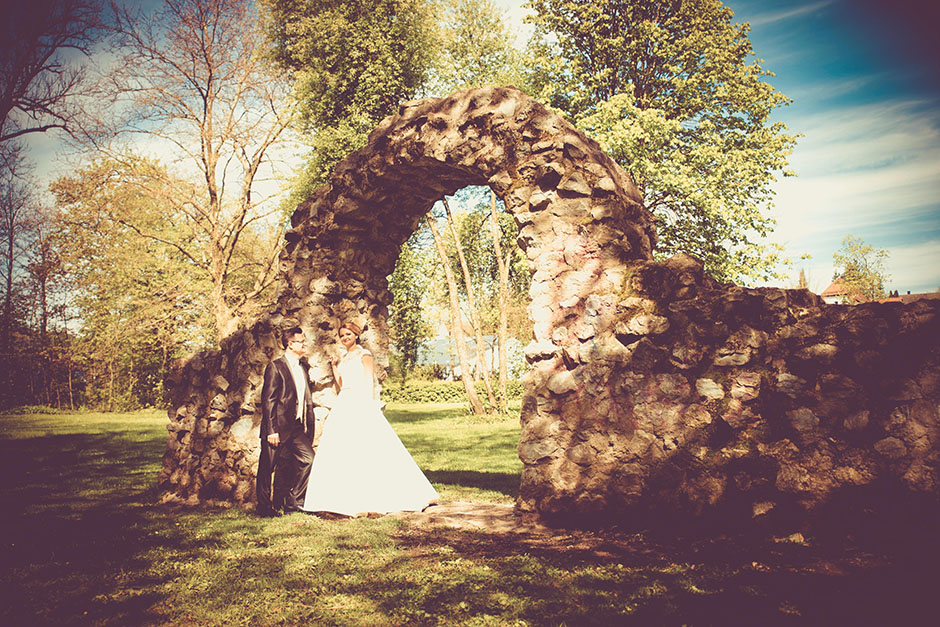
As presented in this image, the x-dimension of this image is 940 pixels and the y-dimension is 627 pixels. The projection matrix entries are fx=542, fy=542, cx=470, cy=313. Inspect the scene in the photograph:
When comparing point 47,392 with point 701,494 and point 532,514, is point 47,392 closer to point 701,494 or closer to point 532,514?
point 532,514

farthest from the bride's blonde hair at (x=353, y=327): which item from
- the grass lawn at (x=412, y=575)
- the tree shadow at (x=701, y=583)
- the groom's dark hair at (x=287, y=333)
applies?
the tree shadow at (x=701, y=583)

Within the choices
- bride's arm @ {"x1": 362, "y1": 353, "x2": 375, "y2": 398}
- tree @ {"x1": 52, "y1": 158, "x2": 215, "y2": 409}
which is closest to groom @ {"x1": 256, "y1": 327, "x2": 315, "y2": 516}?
bride's arm @ {"x1": 362, "y1": 353, "x2": 375, "y2": 398}

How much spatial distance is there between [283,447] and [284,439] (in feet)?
0.45

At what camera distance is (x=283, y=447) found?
690 centimetres

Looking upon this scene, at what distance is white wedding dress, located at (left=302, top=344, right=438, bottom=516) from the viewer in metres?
6.65

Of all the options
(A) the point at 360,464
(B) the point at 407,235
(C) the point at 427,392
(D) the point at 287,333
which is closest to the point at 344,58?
(B) the point at 407,235

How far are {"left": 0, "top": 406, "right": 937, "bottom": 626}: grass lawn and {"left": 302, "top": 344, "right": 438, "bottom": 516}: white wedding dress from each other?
A: 0.37 metres

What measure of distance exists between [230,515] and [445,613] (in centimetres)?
422

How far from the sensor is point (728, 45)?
20422mm

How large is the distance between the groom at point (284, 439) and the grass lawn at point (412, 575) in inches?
18.3

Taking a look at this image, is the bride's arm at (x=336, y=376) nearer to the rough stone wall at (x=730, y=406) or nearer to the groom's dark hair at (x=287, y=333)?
the groom's dark hair at (x=287, y=333)

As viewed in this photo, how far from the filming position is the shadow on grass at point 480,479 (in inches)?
340

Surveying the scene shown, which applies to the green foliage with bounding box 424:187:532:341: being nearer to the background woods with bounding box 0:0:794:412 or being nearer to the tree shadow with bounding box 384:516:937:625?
the background woods with bounding box 0:0:794:412

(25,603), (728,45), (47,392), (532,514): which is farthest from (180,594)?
(47,392)
